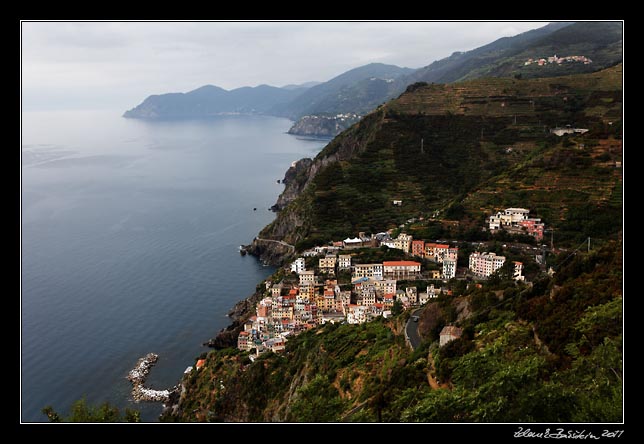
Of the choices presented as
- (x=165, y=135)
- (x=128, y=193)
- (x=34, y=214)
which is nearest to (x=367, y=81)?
(x=165, y=135)

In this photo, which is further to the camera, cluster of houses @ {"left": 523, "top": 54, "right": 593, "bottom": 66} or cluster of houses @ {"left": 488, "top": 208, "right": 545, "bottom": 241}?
cluster of houses @ {"left": 523, "top": 54, "right": 593, "bottom": 66}

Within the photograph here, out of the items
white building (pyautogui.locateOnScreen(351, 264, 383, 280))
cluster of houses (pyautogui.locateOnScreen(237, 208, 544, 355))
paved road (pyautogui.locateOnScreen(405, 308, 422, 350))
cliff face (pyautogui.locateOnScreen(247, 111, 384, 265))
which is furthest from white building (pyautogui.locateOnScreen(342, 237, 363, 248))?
Answer: paved road (pyautogui.locateOnScreen(405, 308, 422, 350))

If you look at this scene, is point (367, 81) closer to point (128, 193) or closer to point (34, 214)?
point (128, 193)

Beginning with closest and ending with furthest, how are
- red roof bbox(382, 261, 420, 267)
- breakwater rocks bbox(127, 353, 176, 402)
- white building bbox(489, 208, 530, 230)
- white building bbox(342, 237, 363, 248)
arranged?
breakwater rocks bbox(127, 353, 176, 402) → red roof bbox(382, 261, 420, 267) → white building bbox(489, 208, 530, 230) → white building bbox(342, 237, 363, 248)

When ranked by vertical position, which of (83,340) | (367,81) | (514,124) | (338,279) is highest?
(367,81)

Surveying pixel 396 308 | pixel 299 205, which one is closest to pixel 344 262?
pixel 396 308

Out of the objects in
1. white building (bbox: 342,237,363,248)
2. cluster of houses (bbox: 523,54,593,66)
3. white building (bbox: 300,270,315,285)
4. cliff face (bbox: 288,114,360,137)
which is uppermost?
cluster of houses (bbox: 523,54,593,66)

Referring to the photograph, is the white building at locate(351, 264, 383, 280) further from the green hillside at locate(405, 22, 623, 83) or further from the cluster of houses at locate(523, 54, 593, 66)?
the cluster of houses at locate(523, 54, 593, 66)
